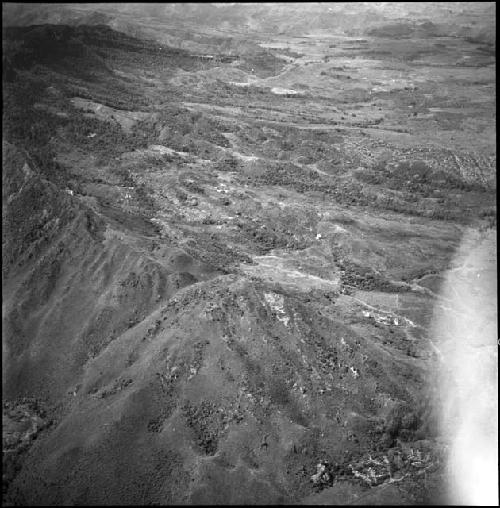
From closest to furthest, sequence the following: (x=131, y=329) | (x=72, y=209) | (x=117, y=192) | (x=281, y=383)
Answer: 1. (x=281, y=383)
2. (x=131, y=329)
3. (x=72, y=209)
4. (x=117, y=192)

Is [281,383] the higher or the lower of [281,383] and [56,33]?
the lower

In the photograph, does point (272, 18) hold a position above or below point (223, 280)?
above

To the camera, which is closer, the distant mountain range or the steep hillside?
the steep hillside

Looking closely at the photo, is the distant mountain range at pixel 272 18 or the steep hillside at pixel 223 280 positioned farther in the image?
the distant mountain range at pixel 272 18

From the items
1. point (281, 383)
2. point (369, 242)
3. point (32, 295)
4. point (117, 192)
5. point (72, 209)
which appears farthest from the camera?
point (117, 192)

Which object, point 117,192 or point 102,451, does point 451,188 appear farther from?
point 102,451

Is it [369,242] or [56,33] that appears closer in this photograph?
[369,242]

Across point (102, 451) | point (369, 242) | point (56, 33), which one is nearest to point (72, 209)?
point (102, 451)

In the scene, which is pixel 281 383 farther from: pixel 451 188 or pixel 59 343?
pixel 451 188

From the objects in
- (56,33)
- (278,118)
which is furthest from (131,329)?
(56,33)

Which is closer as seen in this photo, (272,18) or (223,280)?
(223,280)

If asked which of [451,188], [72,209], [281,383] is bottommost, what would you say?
[451,188]
